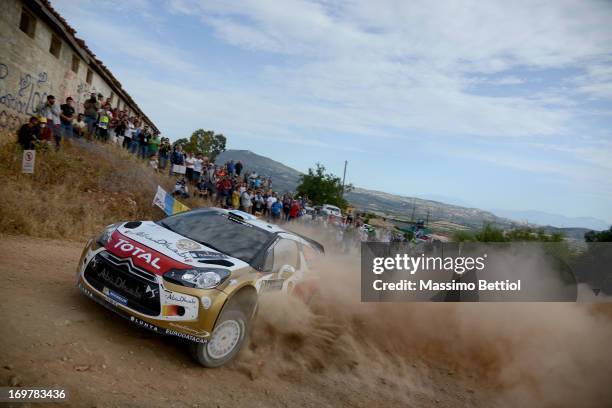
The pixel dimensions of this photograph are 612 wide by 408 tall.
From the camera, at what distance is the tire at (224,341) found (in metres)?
4.99

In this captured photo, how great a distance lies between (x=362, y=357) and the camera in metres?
6.67

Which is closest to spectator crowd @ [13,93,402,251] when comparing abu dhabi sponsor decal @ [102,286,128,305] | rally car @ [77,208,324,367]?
rally car @ [77,208,324,367]

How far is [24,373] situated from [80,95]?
17546 millimetres

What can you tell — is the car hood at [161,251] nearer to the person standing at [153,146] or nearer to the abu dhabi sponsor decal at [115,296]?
the abu dhabi sponsor decal at [115,296]

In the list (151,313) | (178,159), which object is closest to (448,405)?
(151,313)

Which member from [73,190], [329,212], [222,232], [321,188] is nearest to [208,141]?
[321,188]

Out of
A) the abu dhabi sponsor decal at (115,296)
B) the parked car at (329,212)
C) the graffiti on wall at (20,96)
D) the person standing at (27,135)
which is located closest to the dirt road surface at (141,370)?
the abu dhabi sponsor decal at (115,296)

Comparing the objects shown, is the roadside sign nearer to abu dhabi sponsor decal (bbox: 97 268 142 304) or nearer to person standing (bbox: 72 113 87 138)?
person standing (bbox: 72 113 87 138)

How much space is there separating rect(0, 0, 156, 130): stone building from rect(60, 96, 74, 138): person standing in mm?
1117

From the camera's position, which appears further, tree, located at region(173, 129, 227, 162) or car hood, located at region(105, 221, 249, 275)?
tree, located at region(173, 129, 227, 162)

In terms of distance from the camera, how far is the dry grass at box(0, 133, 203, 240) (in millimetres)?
9602

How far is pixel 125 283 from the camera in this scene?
4.91 metres

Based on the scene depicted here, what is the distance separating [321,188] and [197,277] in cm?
5962

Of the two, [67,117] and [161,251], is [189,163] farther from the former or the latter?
[161,251]
